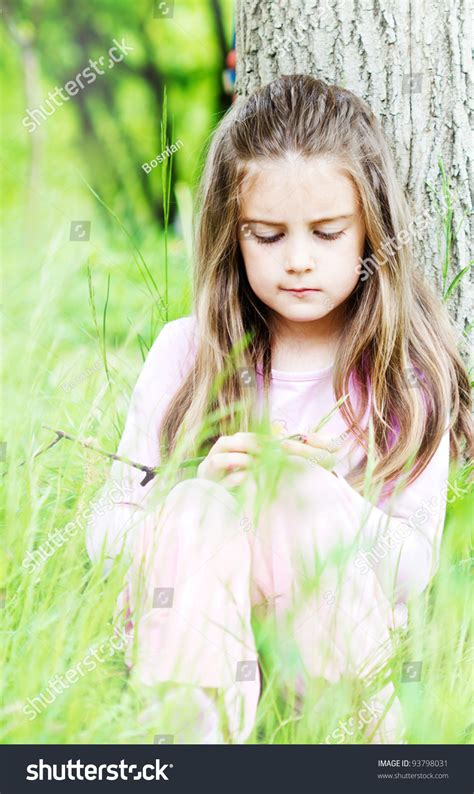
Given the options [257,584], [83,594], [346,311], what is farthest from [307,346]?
[83,594]

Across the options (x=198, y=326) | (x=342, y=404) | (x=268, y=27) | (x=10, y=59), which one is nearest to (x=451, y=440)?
(x=342, y=404)

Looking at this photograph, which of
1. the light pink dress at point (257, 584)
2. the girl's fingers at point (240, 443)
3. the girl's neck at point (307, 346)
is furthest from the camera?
the girl's neck at point (307, 346)

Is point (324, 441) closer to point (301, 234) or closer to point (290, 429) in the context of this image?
point (290, 429)

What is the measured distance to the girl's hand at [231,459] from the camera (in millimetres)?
1318

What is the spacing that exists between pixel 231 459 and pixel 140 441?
0.24 metres

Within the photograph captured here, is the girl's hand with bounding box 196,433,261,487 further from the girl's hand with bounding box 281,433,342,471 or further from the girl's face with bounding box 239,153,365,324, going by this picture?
the girl's face with bounding box 239,153,365,324

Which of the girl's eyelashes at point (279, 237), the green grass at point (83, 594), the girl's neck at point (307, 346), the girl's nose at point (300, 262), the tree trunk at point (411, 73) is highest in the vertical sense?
the tree trunk at point (411, 73)

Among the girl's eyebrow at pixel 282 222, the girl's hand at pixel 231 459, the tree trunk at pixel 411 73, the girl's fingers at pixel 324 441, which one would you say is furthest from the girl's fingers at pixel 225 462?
the tree trunk at pixel 411 73

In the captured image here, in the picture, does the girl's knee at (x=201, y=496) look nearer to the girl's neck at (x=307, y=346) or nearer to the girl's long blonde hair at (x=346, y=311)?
the girl's long blonde hair at (x=346, y=311)

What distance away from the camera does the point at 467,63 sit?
→ 1.62 meters

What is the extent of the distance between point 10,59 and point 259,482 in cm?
226

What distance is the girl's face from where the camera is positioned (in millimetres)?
1342

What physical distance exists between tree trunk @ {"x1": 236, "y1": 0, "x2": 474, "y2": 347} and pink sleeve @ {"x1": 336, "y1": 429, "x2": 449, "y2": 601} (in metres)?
0.36

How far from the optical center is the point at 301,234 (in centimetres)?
134
